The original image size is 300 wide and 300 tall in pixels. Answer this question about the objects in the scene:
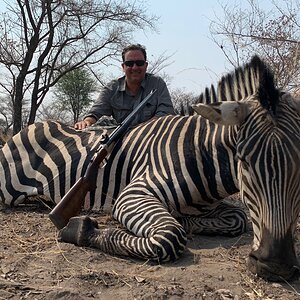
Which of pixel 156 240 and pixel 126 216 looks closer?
pixel 156 240

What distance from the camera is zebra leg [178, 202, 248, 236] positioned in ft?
9.96

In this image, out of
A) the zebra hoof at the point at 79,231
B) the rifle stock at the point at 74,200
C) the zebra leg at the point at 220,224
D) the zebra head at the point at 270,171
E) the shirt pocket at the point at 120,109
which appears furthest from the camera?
the shirt pocket at the point at 120,109

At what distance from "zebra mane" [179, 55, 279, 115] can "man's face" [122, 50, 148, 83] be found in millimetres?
1137

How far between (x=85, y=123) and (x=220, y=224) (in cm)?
180

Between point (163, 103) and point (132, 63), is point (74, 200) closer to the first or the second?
point (163, 103)

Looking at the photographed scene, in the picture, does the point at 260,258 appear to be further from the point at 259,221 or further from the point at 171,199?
the point at 171,199

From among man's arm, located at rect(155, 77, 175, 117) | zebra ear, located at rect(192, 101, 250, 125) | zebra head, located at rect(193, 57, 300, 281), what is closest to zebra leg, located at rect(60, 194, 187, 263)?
zebra head, located at rect(193, 57, 300, 281)

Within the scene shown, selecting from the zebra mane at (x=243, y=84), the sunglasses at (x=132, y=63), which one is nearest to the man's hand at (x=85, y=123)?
the sunglasses at (x=132, y=63)

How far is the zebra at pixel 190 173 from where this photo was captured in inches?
79.2

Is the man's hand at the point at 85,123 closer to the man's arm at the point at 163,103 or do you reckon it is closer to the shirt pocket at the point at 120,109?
the shirt pocket at the point at 120,109

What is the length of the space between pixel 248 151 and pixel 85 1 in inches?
562

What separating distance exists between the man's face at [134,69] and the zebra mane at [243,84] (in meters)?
1.14

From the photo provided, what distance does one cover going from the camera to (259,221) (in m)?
2.05

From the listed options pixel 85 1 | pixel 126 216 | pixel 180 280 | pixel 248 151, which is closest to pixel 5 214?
pixel 126 216
